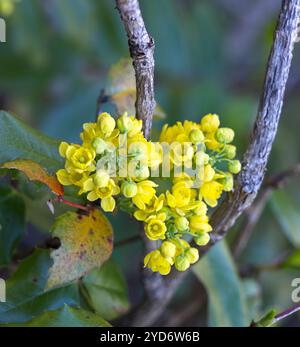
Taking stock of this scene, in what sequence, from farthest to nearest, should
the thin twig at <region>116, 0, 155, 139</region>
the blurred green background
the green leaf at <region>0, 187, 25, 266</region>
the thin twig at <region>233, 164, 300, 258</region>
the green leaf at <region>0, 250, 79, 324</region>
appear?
the blurred green background, the thin twig at <region>233, 164, 300, 258</region>, the green leaf at <region>0, 187, 25, 266</region>, the green leaf at <region>0, 250, 79, 324</region>, the thin twig at <region>116, 0, 155, 139</region>

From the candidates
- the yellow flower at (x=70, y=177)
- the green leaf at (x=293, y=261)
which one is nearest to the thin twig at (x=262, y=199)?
the green leaf at (x=293, y=261)

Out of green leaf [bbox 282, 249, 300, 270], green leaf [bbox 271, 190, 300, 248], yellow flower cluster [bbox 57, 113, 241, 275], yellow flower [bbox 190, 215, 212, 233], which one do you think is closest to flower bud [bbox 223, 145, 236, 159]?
yellow flower cluster [bbox 57, 113, 241, 275]

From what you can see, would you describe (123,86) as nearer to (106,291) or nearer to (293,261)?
(106,291)

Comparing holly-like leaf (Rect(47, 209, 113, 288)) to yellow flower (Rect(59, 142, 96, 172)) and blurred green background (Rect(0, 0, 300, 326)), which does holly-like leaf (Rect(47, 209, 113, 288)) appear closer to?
yellow flower (Rect(59, 142, 96, 172))

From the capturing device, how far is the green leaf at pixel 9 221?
1.07 m

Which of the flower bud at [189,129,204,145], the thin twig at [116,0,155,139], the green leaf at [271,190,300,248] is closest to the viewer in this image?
the thin twig at [116,0,155,139]

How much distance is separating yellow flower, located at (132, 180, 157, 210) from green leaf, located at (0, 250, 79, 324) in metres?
0.25

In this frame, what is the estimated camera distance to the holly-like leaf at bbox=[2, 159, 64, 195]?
0.85 metres

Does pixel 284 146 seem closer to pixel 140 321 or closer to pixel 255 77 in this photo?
pixel 255 77

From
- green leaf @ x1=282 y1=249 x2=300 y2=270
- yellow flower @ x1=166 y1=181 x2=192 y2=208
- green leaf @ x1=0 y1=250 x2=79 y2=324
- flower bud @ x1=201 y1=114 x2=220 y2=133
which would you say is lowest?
green leaf @ x1=282 y1=249 x2=300 y2=270

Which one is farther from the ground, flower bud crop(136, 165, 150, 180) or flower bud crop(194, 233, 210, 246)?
flower bud crop(136, 165, 150, 180)

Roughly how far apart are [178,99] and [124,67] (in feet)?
2.56

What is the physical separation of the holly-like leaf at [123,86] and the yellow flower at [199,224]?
255mm
